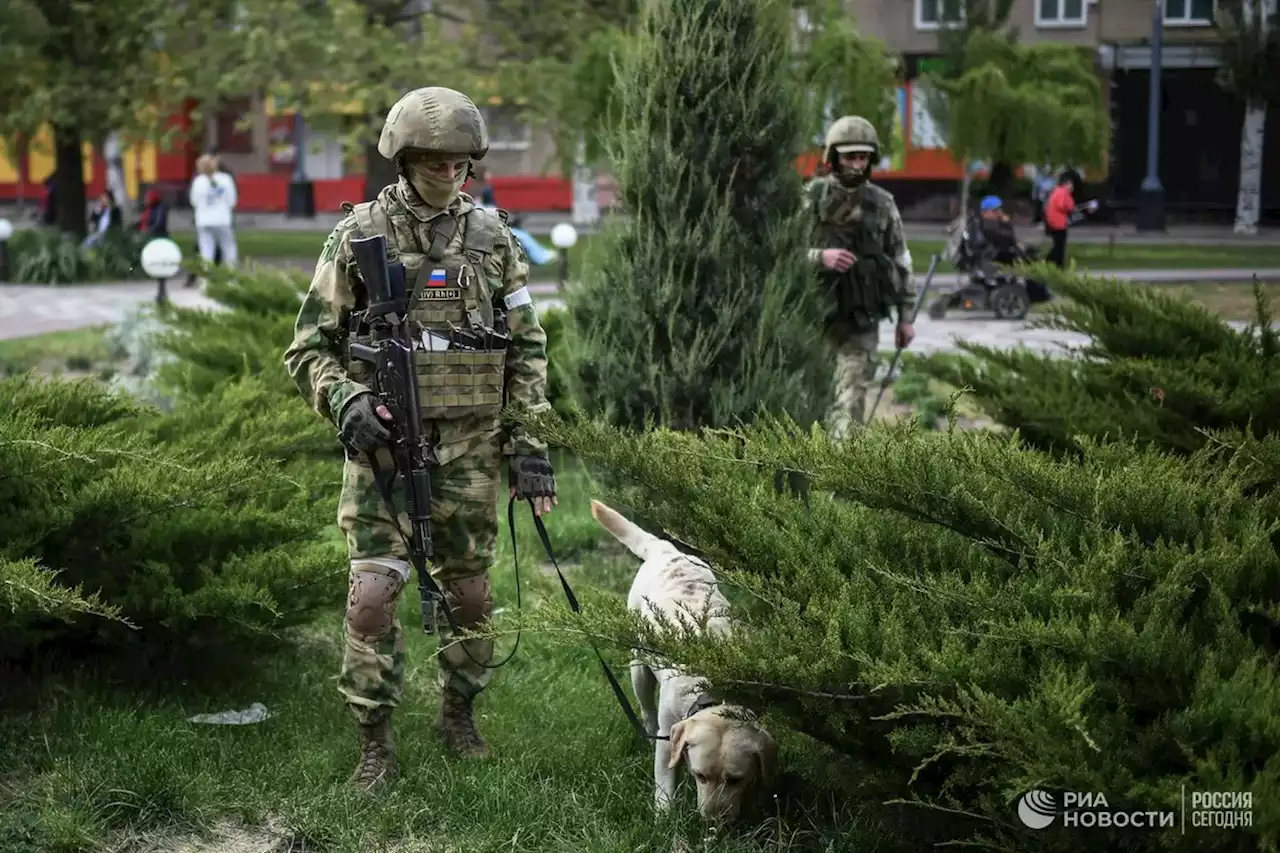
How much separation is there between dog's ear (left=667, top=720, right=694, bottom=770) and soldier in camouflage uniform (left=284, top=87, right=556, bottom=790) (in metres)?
0.83

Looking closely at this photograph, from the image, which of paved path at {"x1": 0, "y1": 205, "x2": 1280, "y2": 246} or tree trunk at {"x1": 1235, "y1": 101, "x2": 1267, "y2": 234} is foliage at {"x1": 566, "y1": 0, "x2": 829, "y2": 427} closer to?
tree trunk at {"x1": 1235, "y1": 101, "x2": 1267, "y2": 234}

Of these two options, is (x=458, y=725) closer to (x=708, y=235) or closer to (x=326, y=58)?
(x=708, y=235)

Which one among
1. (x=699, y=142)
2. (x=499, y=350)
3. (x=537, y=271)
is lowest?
(x=537, y=271)

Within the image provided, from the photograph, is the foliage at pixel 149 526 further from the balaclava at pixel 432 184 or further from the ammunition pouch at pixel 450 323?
the balaclava at pixel 432 184

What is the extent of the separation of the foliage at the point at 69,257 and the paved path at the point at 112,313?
0.30 metres

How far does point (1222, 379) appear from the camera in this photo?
5.36 m

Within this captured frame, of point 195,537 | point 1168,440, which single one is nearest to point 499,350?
point 195,537

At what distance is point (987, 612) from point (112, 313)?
52.7 ft

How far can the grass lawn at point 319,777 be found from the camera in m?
3.95

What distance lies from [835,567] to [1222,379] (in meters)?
2.28

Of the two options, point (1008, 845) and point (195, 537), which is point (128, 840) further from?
point (1008, 845)

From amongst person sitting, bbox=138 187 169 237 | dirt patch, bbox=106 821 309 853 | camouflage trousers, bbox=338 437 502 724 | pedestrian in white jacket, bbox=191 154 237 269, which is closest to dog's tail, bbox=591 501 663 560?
camouflage trousers, bbox=338 437 502 724

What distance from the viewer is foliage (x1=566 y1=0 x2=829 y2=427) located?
6.38 m

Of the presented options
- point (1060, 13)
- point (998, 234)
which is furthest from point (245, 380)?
point (1060, 13)
